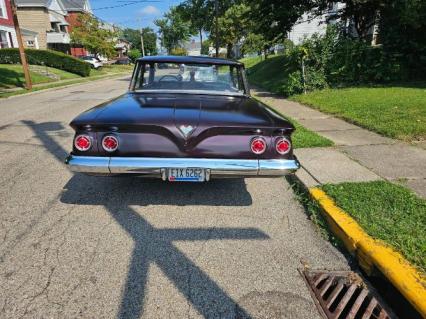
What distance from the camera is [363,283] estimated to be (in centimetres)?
274

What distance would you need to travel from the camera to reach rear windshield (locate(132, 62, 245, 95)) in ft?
15.3

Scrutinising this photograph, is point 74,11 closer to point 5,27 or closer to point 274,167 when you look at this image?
point 5,27

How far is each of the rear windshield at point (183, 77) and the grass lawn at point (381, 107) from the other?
348 centimetres

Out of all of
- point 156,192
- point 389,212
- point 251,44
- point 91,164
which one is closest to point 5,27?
point 251,44

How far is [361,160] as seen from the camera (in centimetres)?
514

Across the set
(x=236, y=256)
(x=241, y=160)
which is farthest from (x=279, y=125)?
(x=236, y=256)

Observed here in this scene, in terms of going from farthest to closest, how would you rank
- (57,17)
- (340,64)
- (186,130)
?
(57,17)
(340,64)
(186,130)

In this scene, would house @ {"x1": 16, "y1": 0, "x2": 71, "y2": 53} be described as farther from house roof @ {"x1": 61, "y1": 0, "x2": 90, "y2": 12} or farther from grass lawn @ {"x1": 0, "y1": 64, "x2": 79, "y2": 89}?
grass lawn @ {"x1": 0, "y1": 64, "x2": 79, "y2": 89}

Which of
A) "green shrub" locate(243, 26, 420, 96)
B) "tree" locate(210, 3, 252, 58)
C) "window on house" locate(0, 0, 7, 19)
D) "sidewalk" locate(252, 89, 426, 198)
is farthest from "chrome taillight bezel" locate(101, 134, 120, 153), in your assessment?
"tree" locate(210, 3, 252, 58)

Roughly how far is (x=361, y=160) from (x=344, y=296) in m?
2.97

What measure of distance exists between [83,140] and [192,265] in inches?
61.1

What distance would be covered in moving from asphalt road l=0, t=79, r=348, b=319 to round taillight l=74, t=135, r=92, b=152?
30.2 inches

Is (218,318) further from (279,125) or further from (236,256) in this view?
(279,125)

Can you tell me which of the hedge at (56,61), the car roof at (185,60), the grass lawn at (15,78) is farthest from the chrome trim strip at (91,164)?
the hedge at (56,61)
